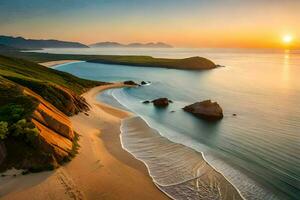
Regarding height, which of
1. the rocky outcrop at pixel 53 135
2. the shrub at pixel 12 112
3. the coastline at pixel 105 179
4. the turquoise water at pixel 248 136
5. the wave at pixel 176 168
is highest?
the shrub at pixel 12 112

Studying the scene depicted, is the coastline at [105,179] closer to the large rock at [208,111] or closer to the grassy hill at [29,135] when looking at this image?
the grassy hill at [29,135]

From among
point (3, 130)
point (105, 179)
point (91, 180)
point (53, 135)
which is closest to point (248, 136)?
point (105, 179)

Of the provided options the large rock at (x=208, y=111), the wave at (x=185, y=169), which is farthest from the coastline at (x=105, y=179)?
the large rock at (x=208, y=111)

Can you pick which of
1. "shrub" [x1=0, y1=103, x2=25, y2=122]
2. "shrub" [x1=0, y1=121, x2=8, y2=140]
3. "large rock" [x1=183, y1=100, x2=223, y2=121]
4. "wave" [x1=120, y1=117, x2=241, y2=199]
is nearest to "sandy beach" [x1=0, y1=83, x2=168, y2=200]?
"wave" [x1=120, y1=117, x2=241, y2=199]

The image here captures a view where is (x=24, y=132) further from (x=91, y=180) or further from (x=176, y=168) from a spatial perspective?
(x=176, y=168)

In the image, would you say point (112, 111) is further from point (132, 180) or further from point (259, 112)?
point (132, 180)

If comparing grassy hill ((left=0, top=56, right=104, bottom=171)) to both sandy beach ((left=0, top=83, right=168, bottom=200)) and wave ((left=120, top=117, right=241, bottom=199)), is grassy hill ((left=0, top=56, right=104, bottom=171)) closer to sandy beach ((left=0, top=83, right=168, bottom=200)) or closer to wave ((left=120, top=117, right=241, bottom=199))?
sandy beach ((left=0, top=83, right=168, bottom=200))
